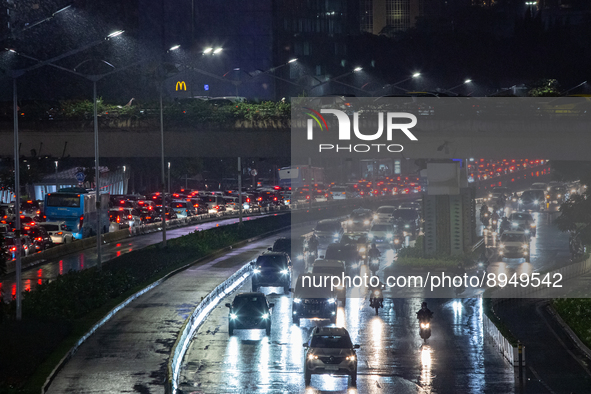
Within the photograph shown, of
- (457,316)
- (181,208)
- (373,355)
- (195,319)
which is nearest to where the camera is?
(373,355)

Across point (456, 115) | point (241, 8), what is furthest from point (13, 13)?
point (456, 115)

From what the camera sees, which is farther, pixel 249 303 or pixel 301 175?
pixel 301 175

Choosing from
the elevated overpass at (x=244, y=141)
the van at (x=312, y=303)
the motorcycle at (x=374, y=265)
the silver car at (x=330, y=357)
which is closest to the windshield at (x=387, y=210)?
the elevated overpass at (x=244, y=141)

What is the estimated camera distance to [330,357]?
1998 cm

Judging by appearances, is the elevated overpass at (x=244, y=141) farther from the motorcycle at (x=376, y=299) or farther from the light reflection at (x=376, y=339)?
the light reflection at (x=376, y=339)

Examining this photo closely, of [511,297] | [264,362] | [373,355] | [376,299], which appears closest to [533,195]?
[511,297]

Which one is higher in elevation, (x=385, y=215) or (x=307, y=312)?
(x=385, y=215)

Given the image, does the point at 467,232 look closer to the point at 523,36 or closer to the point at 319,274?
the point at 319,274

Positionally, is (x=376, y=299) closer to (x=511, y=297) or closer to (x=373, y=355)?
(x=373, y=355)

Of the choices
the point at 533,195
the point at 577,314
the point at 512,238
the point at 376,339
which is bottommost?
the point at 376,339

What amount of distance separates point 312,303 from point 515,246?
71.0ft

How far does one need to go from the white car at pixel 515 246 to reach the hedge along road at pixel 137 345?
1775 cm

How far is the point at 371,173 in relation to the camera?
130000mm

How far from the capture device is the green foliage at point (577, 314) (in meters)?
27.0
